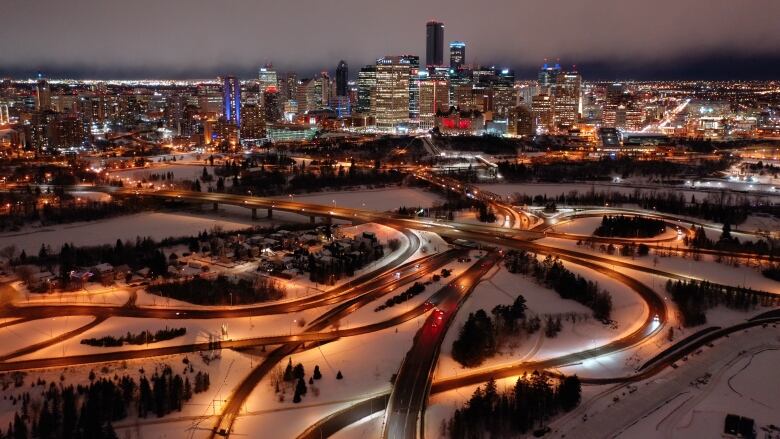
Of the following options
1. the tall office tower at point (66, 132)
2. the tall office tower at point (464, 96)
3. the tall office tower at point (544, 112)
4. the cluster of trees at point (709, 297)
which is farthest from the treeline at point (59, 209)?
the tall office tower at point (464, 96)

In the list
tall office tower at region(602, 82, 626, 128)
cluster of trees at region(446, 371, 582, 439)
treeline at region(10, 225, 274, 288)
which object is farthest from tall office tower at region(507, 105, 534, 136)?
cluster of trees at region(446, 371, 582, 439)

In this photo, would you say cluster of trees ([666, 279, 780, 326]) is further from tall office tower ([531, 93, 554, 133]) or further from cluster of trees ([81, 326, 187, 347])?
tall office tower ([531, 93, 554, 133])

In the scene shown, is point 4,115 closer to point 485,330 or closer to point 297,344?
point 297,344

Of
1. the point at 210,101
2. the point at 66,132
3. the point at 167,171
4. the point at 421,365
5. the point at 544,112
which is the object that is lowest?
the point at 421,365

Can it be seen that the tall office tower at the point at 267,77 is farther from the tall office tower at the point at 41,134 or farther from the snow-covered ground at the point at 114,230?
the snow-covered ground at the point at 114,230

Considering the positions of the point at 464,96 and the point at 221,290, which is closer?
the point at 221,290

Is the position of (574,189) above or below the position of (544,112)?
below

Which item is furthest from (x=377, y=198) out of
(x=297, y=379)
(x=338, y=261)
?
(x=297, y=379)
